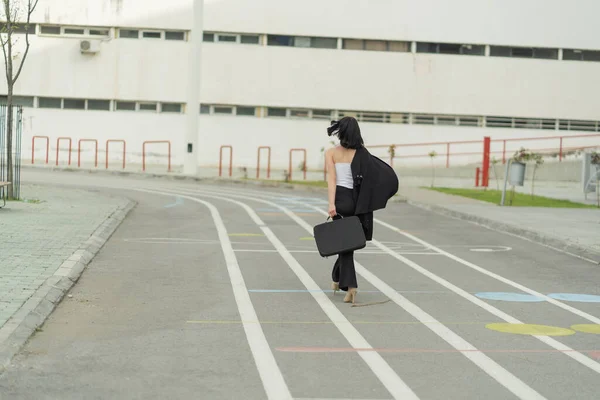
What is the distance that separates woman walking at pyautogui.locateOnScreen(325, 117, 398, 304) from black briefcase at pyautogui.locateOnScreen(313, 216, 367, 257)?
171 mm

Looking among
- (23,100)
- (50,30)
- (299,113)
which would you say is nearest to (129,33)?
(50,30)

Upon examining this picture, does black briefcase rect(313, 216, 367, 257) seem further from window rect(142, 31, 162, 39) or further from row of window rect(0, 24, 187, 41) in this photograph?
window rect(142, 31, 162, 39)

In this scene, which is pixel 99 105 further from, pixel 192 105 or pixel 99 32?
pixel 192 105

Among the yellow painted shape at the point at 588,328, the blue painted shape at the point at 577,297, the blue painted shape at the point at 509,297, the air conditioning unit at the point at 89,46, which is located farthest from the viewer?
the air conditioning unit at the point at 89,46

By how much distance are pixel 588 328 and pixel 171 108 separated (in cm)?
3667

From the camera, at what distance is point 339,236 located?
10.4 m

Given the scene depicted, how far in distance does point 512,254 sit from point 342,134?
5841 millimetres

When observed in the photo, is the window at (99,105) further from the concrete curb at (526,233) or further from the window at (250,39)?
the concrete curb at (526,233)

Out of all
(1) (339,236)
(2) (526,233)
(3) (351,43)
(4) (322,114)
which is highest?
(3) (351,43)

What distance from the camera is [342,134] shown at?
10.7 m

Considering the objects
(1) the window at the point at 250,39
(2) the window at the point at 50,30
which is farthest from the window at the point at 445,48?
(2) the window at the point at 50,30

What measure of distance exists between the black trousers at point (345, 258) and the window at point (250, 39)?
34.5m

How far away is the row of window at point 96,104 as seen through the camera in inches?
1762

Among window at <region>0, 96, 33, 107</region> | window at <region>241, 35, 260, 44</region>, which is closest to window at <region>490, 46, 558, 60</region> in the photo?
window at <region>241, 35, 260, 44</region>
